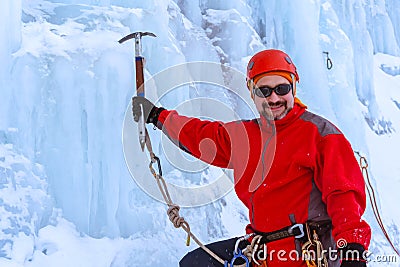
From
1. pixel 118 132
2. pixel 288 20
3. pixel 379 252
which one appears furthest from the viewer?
pixel 288 20

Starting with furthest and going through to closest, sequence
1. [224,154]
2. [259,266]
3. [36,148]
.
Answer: [36,148], [224,154], [259,266]

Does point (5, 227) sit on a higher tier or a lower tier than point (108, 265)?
higher

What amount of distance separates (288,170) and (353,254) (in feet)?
1.16

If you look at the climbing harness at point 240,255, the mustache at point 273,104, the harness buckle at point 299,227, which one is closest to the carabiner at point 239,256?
the climbing harness at point 240,255

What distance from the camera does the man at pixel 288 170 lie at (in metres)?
1.55

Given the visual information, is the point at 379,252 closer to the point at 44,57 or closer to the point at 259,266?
the point at 44,57

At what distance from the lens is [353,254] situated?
55.9 inches

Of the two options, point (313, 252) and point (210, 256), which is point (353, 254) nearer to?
point (313, 252)

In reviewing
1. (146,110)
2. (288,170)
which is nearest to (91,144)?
(146,110)

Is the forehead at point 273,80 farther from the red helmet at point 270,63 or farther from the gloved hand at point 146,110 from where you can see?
the gloved hand at point 146,110

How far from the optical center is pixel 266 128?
1774 millimetres

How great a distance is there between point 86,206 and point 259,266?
84.7 inches

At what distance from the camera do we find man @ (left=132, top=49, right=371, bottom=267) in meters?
1.55

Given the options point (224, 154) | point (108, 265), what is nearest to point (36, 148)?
point (108, 265)
